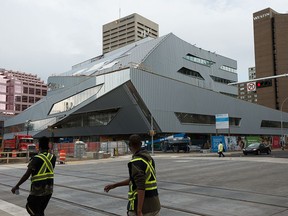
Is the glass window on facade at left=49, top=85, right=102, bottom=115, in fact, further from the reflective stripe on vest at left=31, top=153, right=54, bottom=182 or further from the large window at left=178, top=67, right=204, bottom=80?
the reflective stripe on vest at left=31, top=153, right=54, bottom=182

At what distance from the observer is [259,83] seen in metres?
24.3

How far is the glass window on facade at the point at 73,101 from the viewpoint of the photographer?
2312 inches

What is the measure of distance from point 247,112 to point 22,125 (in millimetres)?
56508

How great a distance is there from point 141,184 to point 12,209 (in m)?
5.83

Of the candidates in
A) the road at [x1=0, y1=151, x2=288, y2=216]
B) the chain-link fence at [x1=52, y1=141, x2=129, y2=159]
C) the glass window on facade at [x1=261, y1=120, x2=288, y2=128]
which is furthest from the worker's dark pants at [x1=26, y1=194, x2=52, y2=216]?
the glass window on facade at [x1=261, y1=120, x2=288, y2=128]

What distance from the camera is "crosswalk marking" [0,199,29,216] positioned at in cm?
797

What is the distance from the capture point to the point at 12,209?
8492 mm

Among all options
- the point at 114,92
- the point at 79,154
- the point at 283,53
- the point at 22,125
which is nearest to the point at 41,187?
the point at 79,154

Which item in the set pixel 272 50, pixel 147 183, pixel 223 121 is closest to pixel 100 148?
pixel 223 121

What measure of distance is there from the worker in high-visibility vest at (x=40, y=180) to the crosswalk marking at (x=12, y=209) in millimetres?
2718

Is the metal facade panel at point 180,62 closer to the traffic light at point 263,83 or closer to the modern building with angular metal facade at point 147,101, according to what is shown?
the modern building with angular metal facade at point 147,101

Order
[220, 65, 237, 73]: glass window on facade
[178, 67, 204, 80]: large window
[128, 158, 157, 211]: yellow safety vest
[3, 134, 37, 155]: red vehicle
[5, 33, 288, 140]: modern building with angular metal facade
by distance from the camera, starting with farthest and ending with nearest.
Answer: [220, 65, 237, 73]: glass window on facade
[178, 67, 204, 80]: large window
[5, 33, 288, 140]: modern building with angular metal facade
[3, 134, 37, 155]: red vehicle
[128, 158, 157, 211]: yellow safety vest

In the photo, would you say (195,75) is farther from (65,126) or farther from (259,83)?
(259,83)

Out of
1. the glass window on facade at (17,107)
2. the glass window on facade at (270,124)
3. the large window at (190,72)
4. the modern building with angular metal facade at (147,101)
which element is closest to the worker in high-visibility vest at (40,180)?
Result: the modern building with angular metal facade at (147,101)
